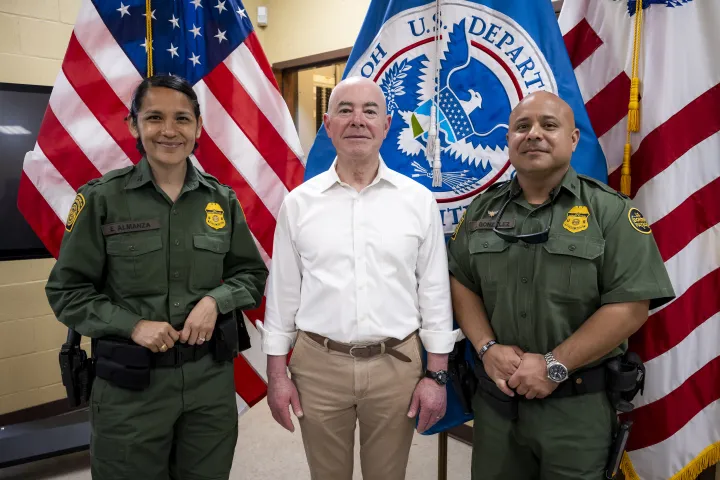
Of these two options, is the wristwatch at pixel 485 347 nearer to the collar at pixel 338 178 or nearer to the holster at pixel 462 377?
the holster at pixel 462 377

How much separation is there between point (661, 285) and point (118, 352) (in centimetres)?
146

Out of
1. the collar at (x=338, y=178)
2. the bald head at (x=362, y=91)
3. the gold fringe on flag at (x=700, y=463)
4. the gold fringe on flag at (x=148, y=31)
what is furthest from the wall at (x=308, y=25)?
the gold fringe on flag at (x=700, y=463)

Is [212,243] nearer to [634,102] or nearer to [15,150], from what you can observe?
[634,102]

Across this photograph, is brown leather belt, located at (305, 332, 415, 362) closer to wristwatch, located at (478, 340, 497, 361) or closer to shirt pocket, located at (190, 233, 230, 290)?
wristwatch, located at (478, 340, 497, 361)

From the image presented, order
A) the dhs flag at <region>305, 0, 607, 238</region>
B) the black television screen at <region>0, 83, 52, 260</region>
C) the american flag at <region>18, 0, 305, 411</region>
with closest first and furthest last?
the dhs flag at <region>305, 0, 607, 238</region> → the american flag at <region>18, 0, 305, 411</region> → the black television screen at <region>0, 83, 52, 260</region>

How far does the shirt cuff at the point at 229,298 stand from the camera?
1.53 metres

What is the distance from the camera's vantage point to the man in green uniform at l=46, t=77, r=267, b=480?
1444 mm

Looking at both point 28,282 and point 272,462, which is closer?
point 272,462

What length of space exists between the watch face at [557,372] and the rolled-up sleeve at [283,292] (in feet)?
2.44

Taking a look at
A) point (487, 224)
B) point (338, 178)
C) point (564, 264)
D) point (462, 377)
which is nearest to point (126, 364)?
point (338, 178)

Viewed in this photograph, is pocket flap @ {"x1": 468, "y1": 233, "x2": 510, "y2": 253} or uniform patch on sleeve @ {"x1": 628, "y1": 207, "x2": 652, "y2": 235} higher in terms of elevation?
uniform patch on sleeve @ {"x1": 628, "y1": 207, "x2": 652, "y2": 235}

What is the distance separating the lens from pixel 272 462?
A: 8.55 ft

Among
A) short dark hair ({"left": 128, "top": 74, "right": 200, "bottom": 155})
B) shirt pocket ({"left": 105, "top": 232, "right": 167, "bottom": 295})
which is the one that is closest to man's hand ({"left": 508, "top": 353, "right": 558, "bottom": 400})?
shirt pocket ({"left": 105, "top": 232, "right": 167, "bottom": 295})

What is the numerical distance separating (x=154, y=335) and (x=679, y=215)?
162 centimetres
